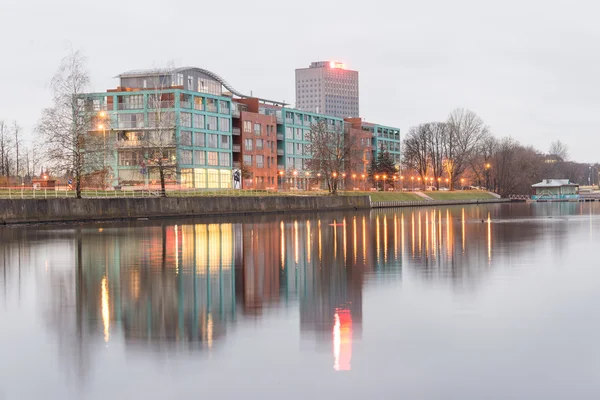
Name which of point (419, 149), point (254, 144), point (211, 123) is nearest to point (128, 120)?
point (211, 123)

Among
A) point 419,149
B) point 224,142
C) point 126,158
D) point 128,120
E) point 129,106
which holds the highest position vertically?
point 129,106

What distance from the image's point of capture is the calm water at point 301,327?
10883mm

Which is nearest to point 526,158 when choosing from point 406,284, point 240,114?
point 240,114

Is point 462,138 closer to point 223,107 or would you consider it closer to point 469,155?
point 469,155

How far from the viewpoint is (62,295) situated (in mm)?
19594

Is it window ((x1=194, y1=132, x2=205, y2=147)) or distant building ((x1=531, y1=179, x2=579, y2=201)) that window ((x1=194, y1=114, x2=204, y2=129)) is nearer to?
window ((x1=194, y1=132, x2=205, y2=147))

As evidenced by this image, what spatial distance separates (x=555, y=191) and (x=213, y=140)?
9433 centimetres

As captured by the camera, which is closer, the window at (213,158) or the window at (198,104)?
the window at (198,104)

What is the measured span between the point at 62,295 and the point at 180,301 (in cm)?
367

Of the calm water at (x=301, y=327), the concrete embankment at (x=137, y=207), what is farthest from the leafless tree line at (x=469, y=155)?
the calm water at (x=301, y=327)

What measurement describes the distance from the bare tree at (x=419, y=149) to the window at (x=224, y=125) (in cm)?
5815

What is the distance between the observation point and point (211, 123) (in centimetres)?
12394

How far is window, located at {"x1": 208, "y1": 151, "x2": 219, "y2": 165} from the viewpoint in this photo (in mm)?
122375

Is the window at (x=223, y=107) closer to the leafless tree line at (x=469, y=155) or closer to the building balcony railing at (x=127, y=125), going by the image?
the building balcony railing at (x=127, y=125)
